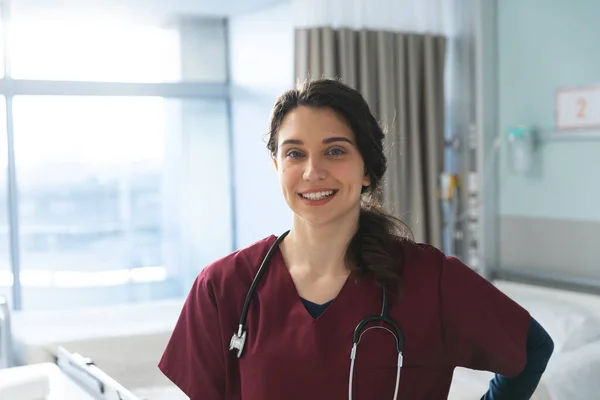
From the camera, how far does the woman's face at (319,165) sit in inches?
53.1

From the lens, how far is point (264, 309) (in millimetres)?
1380

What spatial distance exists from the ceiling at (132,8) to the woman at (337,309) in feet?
9.69

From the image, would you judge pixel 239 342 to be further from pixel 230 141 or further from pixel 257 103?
pixel 230 141

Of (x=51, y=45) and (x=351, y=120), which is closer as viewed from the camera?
(x=351, y=120)

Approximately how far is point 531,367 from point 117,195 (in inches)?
132

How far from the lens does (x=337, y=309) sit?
1360mm

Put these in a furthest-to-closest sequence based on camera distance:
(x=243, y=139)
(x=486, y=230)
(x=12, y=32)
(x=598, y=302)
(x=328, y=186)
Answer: (x=243, y=139)
(x=12, y=32)
(x=486, y=230)
(x=598, y=302)
(x=328, y=186)

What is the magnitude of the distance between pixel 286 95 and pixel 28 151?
9.98ft

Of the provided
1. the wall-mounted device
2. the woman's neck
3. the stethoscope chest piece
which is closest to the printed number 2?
the wall-mounted device

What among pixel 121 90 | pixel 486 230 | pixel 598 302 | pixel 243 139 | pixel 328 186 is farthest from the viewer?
pixel 243 139

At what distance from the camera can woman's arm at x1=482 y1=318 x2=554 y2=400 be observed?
4.66 feet

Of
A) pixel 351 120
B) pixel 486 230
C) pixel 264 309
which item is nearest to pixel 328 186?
pixel 351 120

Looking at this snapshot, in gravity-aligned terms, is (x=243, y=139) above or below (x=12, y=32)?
below

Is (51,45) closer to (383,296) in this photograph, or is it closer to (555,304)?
(555,304)
